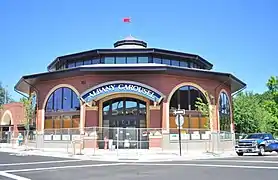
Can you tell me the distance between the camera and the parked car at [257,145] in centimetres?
2761

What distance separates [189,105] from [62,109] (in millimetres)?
11940

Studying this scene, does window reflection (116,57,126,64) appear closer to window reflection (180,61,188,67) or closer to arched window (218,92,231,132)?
window reflection (180,61,188,67)

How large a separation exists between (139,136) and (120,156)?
3.90 m

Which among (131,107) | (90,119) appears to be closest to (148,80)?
(131,107)

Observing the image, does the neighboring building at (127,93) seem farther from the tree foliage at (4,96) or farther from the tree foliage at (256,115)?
the tree foliage at (4,96)

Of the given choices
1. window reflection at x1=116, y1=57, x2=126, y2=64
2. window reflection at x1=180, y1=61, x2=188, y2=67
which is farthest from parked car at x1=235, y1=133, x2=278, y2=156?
window reflection at x1=116, y1=57, x2=126, y2=64

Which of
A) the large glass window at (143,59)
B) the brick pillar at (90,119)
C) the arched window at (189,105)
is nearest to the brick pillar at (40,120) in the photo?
the brick pillar at (90,119)

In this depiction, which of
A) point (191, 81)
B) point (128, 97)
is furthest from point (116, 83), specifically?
point (191, 81)

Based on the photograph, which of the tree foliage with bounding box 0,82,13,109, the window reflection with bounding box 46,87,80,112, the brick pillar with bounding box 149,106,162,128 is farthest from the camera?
the tree foliage with bounding box 0,82,13,109

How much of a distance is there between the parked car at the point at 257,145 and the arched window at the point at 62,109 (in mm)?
14315

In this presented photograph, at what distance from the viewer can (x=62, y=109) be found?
32.8 metres

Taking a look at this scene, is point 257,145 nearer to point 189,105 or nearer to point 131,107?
point 189,105

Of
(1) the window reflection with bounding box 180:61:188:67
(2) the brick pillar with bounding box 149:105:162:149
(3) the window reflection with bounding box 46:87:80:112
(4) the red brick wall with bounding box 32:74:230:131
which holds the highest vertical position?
(1) the window reflection with bounding box 180:61:188:67

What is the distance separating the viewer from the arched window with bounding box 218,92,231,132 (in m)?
34.6
